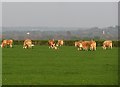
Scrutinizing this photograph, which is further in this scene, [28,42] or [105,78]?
[28,42]

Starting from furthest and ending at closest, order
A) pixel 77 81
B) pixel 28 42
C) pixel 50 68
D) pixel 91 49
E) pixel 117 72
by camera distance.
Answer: pixel 28 42 < pixel 91 49 < pixel 50 68 < pixel 117 72 < pixel 77 81

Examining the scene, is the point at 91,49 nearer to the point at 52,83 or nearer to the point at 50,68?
the point at 50,68

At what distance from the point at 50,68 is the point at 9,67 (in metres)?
2.08

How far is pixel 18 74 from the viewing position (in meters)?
21.2

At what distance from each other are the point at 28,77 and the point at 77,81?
236 centimetres

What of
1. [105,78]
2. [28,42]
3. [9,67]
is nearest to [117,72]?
[105,78]

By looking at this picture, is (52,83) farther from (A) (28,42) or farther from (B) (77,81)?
(A) (28,42)

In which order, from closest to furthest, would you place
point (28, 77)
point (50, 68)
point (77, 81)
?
point (77, 81), point (28, 77), point (50, 68)

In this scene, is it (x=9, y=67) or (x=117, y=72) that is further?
(x=9, y=67)

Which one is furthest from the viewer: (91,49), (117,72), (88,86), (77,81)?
(91,49)

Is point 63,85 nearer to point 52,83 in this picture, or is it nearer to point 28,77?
point 52,83

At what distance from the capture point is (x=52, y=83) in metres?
18.3

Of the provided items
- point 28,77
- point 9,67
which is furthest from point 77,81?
point 9,67

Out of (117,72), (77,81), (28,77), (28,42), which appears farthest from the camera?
(28,42)
